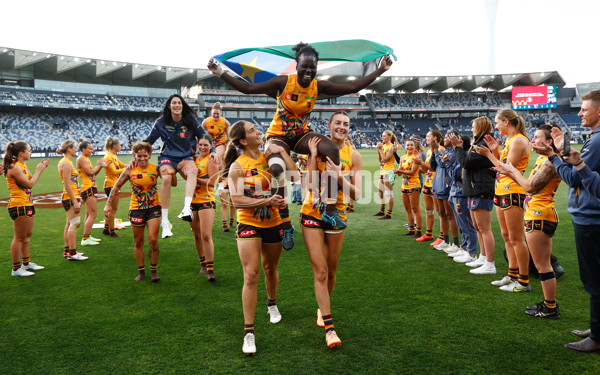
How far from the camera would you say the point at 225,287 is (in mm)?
5457

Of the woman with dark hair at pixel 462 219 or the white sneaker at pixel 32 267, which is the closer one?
the white sneaker at pixel 32 267

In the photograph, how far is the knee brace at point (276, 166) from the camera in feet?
12.0

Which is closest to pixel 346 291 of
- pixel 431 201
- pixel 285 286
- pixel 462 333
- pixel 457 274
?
pixel 285 286

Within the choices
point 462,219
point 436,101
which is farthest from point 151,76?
point 462,219

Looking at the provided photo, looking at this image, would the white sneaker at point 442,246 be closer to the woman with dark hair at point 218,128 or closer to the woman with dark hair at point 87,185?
the woman with dark hair at point 218,128

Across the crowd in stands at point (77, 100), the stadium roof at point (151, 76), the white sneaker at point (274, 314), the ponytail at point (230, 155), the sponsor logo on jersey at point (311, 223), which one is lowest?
the white sneaker at point (274, 314)

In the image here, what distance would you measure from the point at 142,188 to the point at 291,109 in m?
2.94

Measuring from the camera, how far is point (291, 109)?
421 cm

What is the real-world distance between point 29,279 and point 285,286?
423cm

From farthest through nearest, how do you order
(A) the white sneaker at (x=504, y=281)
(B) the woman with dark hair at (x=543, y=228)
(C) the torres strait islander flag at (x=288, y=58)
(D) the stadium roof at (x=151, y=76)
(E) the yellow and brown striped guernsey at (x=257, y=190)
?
(D) the stadium roof at (x=151, y=76)
(A) the white sneaker at (x=504, y=281)
(C) the torres strait islander flag at (x=288, y=58)
(B) the woman with dark hair at (x=543, y=228)
(E) the yellow and brown striped guernsey at (x=257, y=190)

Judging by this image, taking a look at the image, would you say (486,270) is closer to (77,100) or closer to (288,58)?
(288,58)

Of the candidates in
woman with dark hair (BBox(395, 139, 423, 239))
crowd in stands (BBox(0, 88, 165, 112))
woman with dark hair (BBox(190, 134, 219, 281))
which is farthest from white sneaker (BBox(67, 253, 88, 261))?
crowd in stands (BBox(0, 88, 165, 112))

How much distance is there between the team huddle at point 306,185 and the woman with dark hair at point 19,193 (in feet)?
0.06

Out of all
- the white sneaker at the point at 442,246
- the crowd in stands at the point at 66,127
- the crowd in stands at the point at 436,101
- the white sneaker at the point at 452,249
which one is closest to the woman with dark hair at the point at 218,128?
the white sneaker at the point at 442,246
